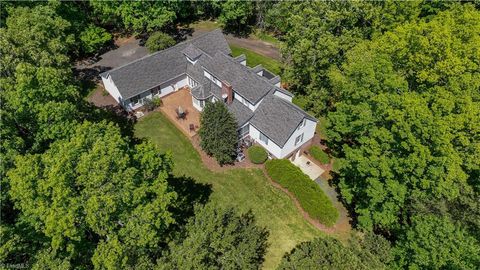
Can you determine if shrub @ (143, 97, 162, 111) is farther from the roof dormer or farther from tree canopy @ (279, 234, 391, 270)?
tree canopy @ (279, 234, 391, 270)

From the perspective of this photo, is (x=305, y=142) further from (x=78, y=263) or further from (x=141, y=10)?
(x=141, y=10)

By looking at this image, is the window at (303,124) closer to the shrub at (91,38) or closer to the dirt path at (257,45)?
the dirt path at (257,45)

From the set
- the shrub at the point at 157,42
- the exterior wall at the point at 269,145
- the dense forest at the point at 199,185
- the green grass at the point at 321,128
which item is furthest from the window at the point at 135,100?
the green grass at the point at 321,128

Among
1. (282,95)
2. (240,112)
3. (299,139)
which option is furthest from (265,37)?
(299,139)

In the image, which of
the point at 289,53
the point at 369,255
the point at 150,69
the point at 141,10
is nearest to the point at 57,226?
the point at 369,255

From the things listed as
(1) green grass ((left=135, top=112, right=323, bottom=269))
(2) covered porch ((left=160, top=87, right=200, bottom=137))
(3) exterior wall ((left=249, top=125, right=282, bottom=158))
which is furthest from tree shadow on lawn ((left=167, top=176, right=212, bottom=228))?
(3) exterior wall ((left=249, top=125, right=282, bottom=158))

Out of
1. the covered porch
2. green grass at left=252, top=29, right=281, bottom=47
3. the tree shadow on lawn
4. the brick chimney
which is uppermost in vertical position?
the brick chimney
